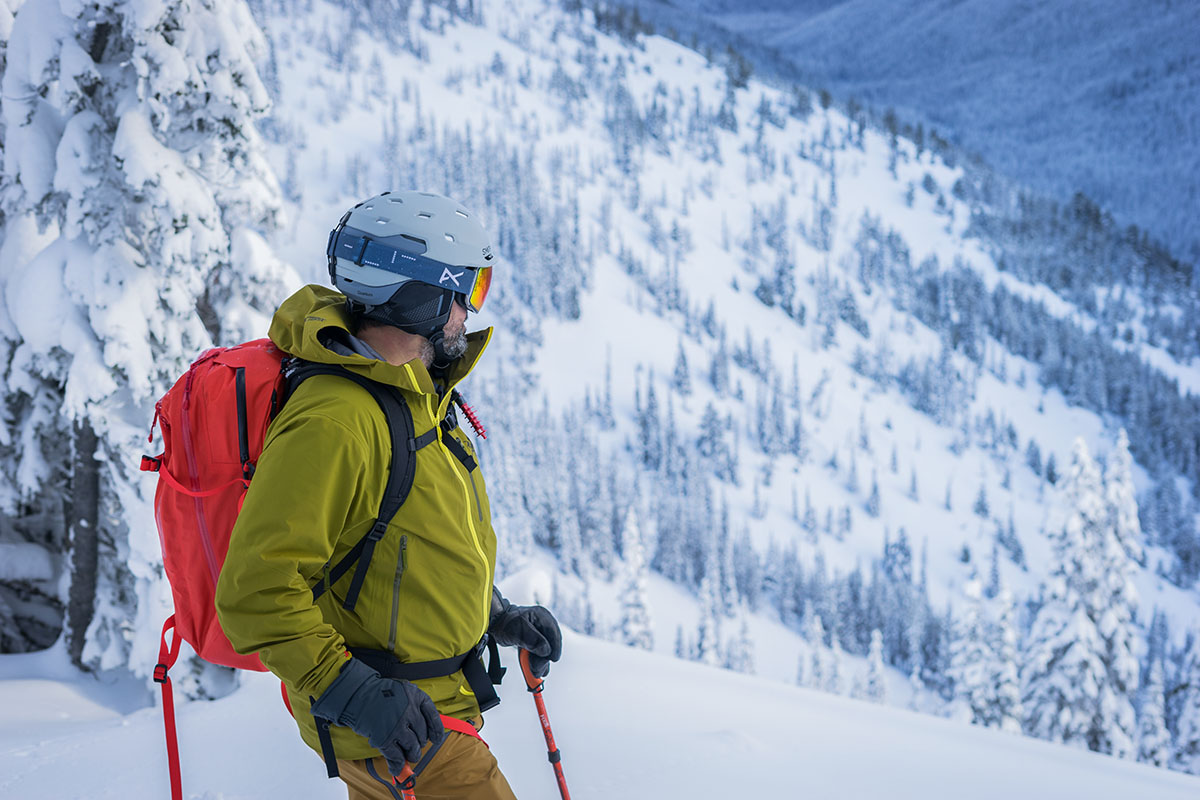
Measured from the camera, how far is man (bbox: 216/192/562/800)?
75.9 inches

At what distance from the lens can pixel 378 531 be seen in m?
2.15

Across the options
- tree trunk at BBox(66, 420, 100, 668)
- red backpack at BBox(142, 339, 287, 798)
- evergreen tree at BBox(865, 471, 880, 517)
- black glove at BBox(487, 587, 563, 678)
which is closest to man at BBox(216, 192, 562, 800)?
red backpack at BBox(142, 339, 287, 798)

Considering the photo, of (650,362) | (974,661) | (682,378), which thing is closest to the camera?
(974,661)

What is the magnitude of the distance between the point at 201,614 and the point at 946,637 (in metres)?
89.3

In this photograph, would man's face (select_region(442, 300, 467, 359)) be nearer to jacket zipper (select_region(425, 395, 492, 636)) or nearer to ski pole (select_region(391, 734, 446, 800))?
jacket zipper (select_region(425, 395, 492, 636))

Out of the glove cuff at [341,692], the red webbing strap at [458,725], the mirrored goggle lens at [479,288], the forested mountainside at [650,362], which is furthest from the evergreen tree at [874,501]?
the glove cuff at [341,692]

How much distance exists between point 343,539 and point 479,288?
3.36 ft

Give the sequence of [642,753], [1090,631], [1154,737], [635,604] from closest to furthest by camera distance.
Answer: [642,753] → [1090,631] → [1154,737] → [635,604]

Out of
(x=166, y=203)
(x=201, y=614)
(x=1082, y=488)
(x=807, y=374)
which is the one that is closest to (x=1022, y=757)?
(x=201, y=614)

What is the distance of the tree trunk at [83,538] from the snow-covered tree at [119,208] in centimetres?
2

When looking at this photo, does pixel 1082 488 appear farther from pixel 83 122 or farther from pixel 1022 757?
pixel 83 122

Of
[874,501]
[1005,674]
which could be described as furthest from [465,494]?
[874,501]

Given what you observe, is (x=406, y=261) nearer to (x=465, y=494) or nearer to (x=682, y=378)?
(x=465, y=494)

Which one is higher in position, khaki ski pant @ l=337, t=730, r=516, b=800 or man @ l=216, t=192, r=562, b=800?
man @ l=216, t=192, r=562, b=800
